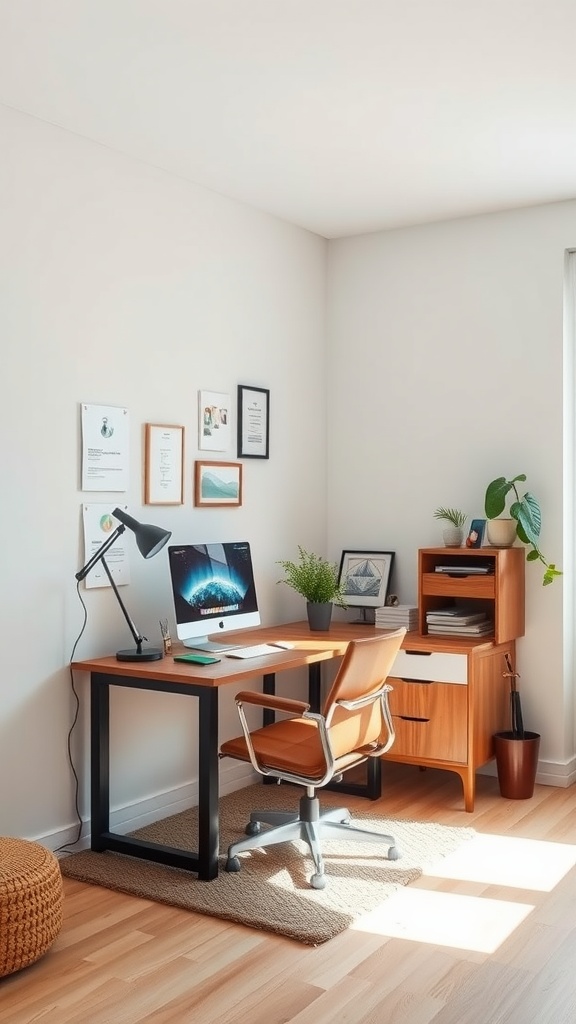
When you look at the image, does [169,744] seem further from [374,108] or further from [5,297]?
[374,108]

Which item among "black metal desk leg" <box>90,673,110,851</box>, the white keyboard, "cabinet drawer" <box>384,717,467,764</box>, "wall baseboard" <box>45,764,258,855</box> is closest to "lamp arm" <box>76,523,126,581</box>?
"black metal desk leg" <box>90,673,110,851</box>

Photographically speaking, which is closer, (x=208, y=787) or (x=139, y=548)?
(x=208, y=787)

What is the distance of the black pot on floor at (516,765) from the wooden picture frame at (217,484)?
161 cm

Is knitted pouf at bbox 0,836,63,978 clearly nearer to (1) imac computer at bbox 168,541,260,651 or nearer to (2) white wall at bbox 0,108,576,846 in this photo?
(2) white wall at bbox 0,108,576,846

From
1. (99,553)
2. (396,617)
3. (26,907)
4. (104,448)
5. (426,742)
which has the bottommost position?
(26,907)

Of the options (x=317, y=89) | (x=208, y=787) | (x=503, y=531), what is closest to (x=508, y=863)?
(x=208, y=787)

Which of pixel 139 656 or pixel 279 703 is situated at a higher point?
pixel 139 656

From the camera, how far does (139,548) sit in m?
3.54

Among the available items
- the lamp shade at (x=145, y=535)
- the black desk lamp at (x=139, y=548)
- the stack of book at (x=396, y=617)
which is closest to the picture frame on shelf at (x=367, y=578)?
the stack of book at (x=396, y=617)

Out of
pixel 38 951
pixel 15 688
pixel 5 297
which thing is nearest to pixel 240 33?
Answer: pixel 5 297

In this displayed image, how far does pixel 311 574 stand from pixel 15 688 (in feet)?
5.25

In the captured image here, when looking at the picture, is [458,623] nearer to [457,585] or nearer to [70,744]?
[457,585]

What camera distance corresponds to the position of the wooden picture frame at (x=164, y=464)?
3980 millimetres

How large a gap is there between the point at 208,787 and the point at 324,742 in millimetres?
447
